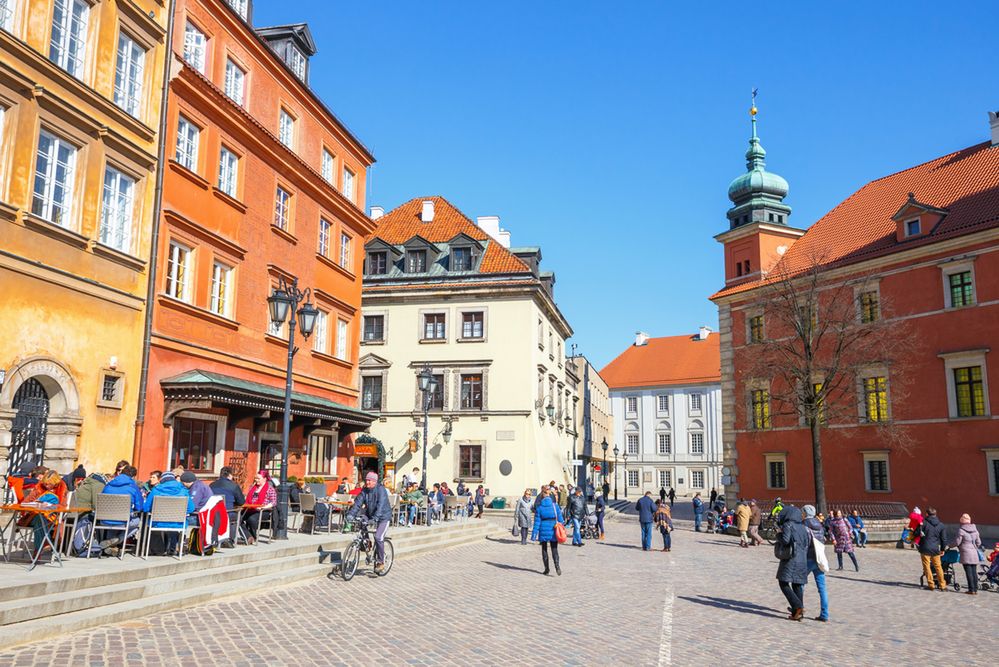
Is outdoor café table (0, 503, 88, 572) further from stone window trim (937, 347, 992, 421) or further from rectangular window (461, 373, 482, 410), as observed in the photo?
stone window trim (937, 347, 992, 421)

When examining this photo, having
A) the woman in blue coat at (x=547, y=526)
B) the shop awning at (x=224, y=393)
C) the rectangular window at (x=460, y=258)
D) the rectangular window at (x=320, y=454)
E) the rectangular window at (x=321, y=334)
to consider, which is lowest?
the woman in blue coat at (x=547, y=526)

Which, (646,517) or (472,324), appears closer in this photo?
(646,517)

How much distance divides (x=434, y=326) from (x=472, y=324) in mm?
2065

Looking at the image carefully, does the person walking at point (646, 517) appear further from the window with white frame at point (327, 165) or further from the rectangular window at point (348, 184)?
the rectangular window at point (348, 184)

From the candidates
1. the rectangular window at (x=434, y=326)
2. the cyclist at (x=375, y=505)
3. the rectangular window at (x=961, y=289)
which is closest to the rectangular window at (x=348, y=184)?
the rectangular window at (x=434, y=326)

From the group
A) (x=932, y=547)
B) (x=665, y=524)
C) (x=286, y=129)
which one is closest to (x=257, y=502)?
(x=665, y=524)

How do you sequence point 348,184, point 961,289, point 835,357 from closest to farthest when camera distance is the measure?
point 348,184 < point 835,357 < point 961,289

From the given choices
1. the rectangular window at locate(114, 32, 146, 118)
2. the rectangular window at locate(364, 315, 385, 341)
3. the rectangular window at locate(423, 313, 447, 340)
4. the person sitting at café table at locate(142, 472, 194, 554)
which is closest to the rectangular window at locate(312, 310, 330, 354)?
the rectangular window at locate(114, 32, 146, 118)

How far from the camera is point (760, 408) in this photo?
133 ft

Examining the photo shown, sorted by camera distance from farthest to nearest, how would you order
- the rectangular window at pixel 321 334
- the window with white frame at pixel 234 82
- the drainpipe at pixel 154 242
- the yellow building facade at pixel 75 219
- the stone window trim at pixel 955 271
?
the stone window trim at pixel 955 271
the rectangular window at pixel 321 334
the window with white frame at pixel 234 82
the drainpipe at pixel 154 242
the yellow building facade at pixel 75 219

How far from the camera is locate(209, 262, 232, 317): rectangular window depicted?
20375mm

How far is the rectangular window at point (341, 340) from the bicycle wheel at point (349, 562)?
13851 millimetres

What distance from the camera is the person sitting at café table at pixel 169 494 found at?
12.4m

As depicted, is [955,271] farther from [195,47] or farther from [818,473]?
[195,47]
